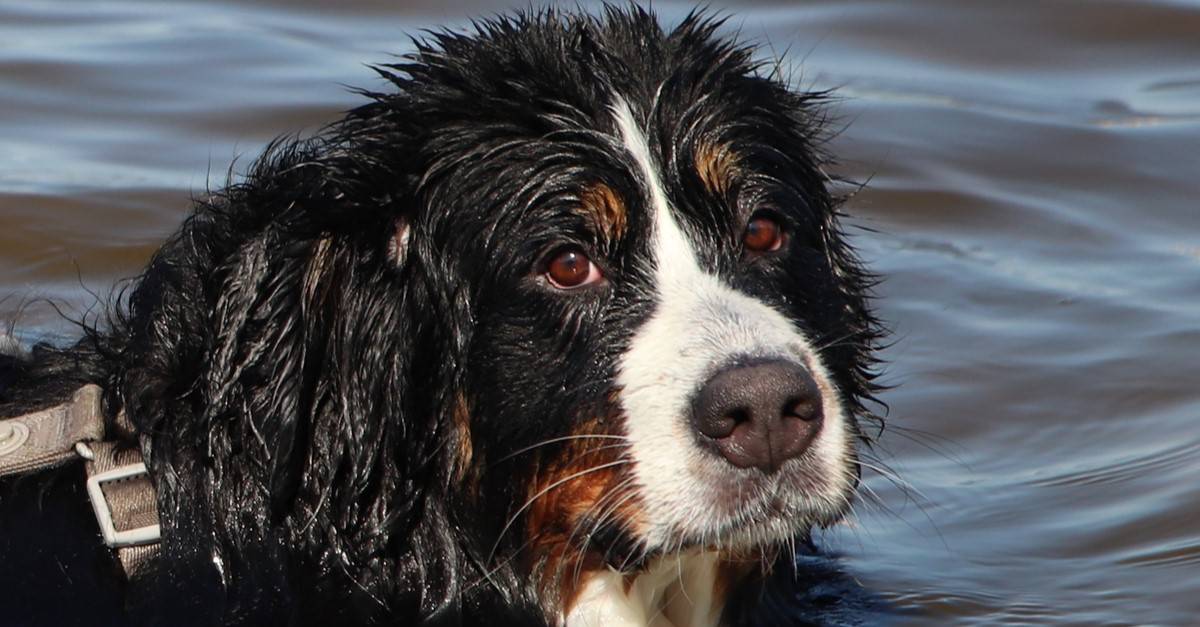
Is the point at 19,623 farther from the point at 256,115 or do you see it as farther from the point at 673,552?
the point at 256,115

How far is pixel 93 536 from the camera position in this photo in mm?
5105

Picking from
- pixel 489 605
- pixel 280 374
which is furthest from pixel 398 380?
pixel 489 605

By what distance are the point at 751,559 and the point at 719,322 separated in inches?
33.3

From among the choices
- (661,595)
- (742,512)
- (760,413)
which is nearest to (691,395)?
(760,413)

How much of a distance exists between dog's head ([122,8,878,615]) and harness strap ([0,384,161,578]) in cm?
8

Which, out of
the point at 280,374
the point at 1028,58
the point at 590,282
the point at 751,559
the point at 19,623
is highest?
the point at 1028,58

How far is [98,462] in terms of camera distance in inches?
200

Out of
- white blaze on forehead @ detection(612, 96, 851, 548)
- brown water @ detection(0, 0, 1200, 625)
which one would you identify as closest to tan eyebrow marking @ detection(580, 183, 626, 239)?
white blaze on forehead @ detection(612, 96, 851, 548)

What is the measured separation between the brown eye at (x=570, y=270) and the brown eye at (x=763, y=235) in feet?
1.28

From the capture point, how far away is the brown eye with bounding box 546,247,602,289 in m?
4.99

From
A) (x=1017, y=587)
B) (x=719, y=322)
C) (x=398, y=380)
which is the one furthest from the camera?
(x=1017, y=587)

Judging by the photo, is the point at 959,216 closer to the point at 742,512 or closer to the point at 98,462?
the point at 742,512

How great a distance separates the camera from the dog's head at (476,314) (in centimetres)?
493

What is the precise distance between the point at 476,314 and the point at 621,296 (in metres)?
0.38
